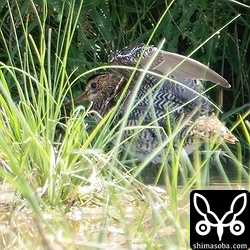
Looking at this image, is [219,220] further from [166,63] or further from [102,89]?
[102,89]

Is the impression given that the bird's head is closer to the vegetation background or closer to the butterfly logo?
the vegetation background

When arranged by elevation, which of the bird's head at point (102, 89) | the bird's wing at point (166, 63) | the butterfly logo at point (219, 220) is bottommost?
the bird's head at point (102, 89)

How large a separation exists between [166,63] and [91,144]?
71 centimetres

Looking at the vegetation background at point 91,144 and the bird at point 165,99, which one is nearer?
the vegetation background at point 91,144

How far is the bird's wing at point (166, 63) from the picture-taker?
502 cm

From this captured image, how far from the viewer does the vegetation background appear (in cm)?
305

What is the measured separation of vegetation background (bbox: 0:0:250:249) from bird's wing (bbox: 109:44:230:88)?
0.93 ft

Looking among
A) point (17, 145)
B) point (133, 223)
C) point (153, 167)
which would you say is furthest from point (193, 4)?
point (133, 223)
